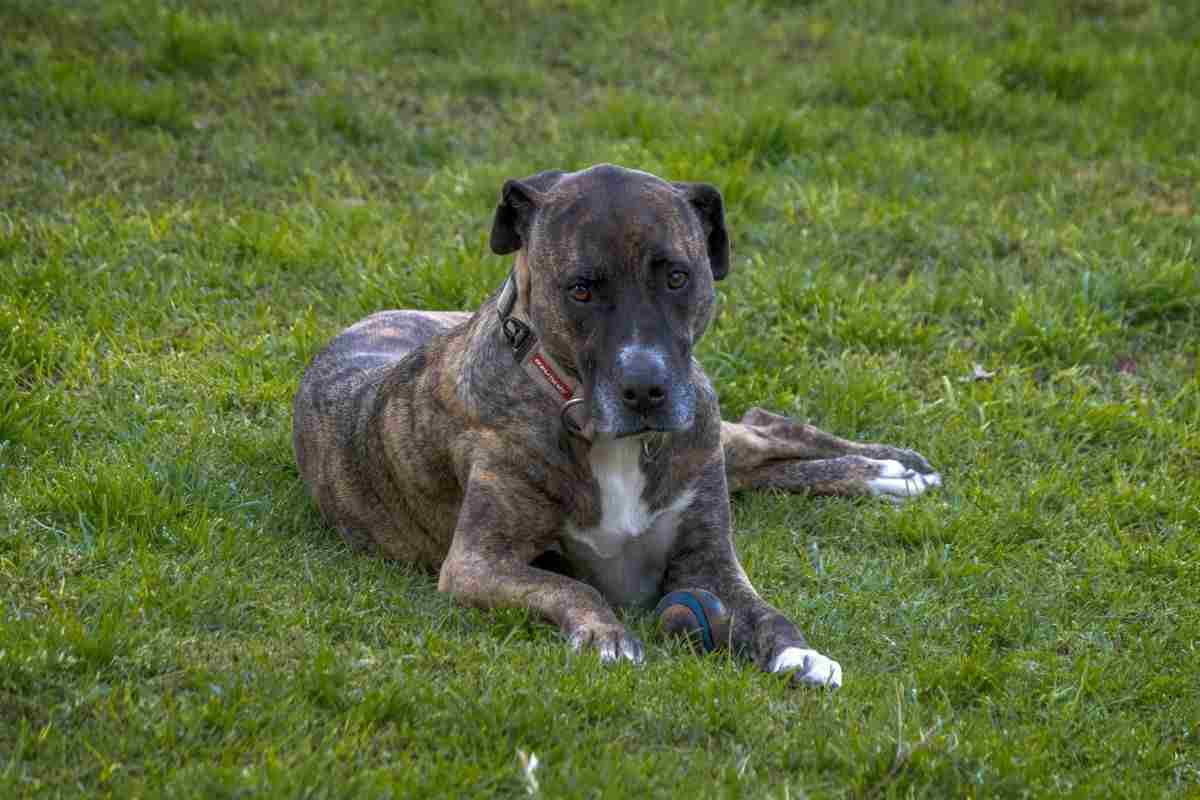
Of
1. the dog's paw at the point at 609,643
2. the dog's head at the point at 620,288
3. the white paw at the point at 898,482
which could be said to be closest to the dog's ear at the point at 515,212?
the dog's head at the point at 620,288

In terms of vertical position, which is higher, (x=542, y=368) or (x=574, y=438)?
(x=542, y=368)

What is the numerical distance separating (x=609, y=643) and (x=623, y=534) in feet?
2.12

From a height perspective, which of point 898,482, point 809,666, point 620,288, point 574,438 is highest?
point 620,288

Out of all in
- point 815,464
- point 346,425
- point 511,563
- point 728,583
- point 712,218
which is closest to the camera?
point 511,563

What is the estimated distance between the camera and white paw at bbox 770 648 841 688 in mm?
4668

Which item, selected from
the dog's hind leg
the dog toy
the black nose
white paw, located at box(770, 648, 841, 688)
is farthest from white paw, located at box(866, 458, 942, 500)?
the black nose

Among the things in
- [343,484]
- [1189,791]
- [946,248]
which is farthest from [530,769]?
[946,248]

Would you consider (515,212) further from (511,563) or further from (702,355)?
(702,355)

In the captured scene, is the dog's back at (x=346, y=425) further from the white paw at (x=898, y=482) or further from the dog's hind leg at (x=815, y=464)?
the white paw at (x=898, y=482)

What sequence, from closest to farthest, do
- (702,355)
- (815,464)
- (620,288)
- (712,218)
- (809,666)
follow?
(809,666), (620,288), (712,218), (815,464), (702,355)

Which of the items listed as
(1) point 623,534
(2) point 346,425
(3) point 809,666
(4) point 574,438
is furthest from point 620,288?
(2) point 346,425

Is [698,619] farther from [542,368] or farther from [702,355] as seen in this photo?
[702,355]

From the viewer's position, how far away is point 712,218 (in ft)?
17.9

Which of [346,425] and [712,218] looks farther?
[346,425]
